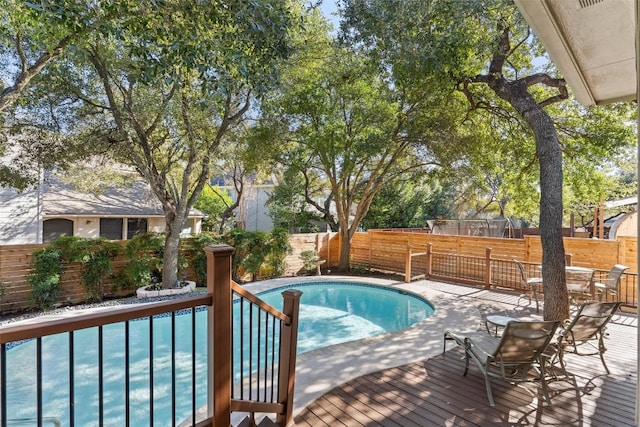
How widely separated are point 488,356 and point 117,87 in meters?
9.14

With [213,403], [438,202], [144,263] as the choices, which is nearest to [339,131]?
[144,263]

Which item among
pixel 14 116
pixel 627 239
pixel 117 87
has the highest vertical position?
pixel 117 87

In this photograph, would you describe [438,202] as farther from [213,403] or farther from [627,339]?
[213,403]

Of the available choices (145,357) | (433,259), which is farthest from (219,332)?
(433,259)

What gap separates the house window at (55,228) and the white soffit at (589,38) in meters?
15.7

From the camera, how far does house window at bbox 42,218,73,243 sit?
1274cm

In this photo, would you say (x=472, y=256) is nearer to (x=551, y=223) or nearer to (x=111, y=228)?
(x=551, y=223)

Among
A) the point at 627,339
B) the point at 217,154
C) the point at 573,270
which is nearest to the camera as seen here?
the point at 627,339

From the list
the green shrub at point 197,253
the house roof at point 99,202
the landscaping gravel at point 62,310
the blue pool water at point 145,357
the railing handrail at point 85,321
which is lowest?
the blue pool water at point 145,357

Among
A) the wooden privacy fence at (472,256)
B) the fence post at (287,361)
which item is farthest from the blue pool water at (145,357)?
the wooden privacy fence at (472,256)

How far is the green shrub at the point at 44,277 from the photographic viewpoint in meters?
7.30

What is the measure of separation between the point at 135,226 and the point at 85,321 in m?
15.4

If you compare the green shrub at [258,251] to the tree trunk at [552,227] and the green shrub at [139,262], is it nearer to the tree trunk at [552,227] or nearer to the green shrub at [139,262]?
the green shrub at [139,262]

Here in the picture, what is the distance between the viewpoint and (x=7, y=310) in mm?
7242
